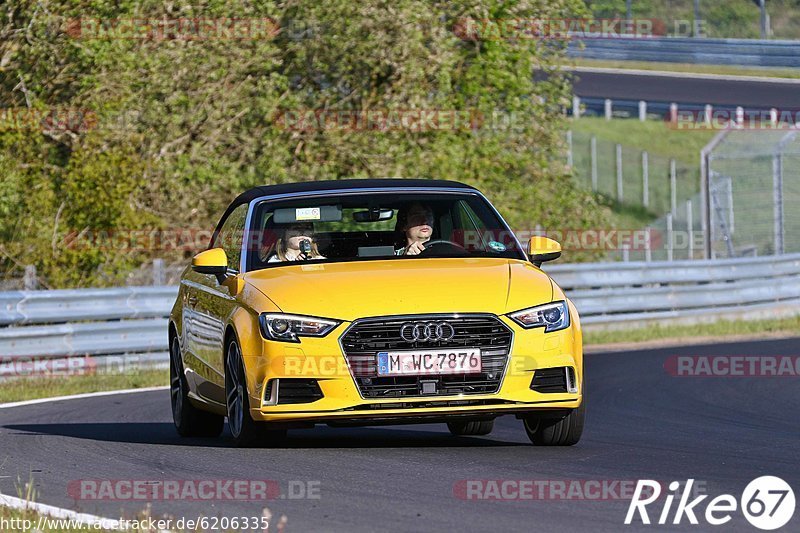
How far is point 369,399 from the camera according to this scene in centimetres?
888

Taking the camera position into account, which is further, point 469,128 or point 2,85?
point 469,128

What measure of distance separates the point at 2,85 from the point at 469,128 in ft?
26.2

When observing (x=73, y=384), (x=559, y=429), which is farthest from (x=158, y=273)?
(x=559, y=429)

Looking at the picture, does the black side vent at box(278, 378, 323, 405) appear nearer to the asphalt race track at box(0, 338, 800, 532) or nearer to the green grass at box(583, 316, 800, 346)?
the asphalt race track at box(0, 338, 800, 532)

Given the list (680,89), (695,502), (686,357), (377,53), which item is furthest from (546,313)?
(680,89)

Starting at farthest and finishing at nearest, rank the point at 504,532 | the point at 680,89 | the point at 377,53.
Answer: the point at 680,89
the point at 377,53
the point at 504,532

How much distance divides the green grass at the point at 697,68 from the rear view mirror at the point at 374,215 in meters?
35.1

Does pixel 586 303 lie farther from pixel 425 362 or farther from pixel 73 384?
pixel 425 362

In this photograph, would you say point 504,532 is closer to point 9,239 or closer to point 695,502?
point 695,502

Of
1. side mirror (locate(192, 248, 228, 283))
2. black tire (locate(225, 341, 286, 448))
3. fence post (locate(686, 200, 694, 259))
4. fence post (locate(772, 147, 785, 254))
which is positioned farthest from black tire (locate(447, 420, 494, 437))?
fence post (locate(686, 200, 694, 259))

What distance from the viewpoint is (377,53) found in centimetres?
2698

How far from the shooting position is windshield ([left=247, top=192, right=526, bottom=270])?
10086 mm

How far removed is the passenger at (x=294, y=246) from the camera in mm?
10086

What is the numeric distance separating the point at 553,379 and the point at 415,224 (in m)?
1.67
